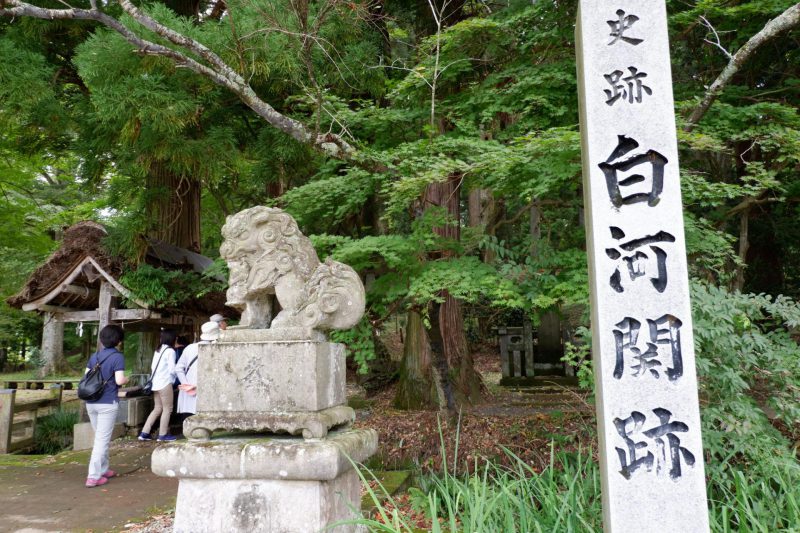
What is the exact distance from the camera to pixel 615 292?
8.56 feet

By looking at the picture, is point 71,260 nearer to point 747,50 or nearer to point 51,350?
point 747,50

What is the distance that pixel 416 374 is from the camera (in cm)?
984

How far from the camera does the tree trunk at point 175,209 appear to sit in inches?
350

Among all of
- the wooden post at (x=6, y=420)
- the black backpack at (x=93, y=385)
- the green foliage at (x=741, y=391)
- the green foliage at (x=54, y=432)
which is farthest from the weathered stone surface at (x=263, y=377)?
the green foliage at (x=54, y=432)

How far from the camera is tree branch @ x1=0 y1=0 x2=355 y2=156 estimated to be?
19.0ft

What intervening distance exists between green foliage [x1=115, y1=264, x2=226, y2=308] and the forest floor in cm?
218

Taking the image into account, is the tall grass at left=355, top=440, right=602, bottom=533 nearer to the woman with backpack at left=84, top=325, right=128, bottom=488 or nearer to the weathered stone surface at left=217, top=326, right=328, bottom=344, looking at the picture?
the weathered stone surface at left=217, top=326, right=328, bottom=344

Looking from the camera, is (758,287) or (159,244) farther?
(758,287)

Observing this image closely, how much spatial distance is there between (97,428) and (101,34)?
180 inches

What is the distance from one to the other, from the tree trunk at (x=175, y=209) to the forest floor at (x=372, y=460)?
3.48 metres

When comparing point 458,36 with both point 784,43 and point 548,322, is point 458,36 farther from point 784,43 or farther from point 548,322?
point 548,322

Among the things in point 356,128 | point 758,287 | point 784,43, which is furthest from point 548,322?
point 356,128

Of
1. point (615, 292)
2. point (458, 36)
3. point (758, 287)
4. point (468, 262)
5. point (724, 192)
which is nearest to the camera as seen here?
point (615, 292)

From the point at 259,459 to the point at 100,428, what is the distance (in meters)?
3.41
